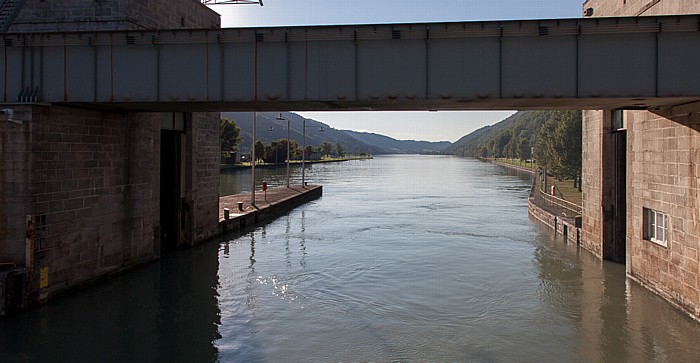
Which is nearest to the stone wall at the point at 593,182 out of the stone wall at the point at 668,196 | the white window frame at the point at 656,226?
the stone wall at the point at 668,196

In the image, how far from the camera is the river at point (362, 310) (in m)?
13.6

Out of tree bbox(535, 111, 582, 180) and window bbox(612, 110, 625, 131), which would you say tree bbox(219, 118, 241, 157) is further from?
window bbox(612, 110, 625, 131)

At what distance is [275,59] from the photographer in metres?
16.3

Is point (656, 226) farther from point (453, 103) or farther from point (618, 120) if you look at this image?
point (453, 103)

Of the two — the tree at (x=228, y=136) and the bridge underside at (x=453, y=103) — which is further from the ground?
the tree at (x=228, y=136)

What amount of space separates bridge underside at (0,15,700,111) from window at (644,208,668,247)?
11.2 feet

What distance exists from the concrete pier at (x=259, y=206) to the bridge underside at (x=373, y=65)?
1469 cm

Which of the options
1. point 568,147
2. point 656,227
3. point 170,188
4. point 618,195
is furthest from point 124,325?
point 568,147

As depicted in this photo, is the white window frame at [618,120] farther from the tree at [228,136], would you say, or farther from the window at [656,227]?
the tree at [228,136]

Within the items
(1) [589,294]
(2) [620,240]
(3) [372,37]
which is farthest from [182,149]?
(2) [620,240]

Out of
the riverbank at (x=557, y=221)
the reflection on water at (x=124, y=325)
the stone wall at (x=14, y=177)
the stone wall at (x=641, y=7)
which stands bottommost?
the reflection on water at (x=124, y=325)

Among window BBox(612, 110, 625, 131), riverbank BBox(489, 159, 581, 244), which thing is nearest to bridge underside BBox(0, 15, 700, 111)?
window BBox(612, 110, 625, 131)

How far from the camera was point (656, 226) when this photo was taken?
1759 centimetres

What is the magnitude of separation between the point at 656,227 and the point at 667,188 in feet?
5.58
